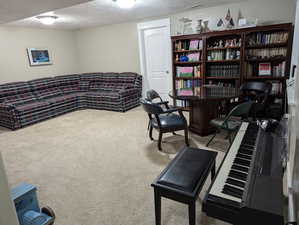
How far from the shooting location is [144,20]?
4.89 m

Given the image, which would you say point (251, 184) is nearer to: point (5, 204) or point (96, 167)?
point (5, 204)

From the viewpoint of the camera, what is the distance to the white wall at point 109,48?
5278 millimetres

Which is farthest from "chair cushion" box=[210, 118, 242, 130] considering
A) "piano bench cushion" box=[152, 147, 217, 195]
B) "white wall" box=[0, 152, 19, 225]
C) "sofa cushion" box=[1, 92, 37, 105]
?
"sofa cushion" box=[1, 92, 37, 105]

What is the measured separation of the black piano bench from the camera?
128cm

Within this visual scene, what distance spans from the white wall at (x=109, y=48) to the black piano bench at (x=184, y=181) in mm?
4196

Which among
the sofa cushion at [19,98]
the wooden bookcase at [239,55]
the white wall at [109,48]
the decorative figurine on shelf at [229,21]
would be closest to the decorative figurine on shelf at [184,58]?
the wooden bookcase at [239,55]

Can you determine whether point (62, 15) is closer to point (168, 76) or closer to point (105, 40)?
point (105, 40)

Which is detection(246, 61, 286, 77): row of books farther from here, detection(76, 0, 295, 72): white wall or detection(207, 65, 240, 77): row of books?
detection(76, 0, 295, 72): white wall

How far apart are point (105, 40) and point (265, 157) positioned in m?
5.45

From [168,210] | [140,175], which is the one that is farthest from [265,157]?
[140,175]

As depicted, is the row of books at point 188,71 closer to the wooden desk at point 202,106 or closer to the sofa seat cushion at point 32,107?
the wooden desk at point 202,106

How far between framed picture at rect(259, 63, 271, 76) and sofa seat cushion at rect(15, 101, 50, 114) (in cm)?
449

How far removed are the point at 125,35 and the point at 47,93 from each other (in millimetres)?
2519

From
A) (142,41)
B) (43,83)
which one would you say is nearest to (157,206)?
(142,41)
